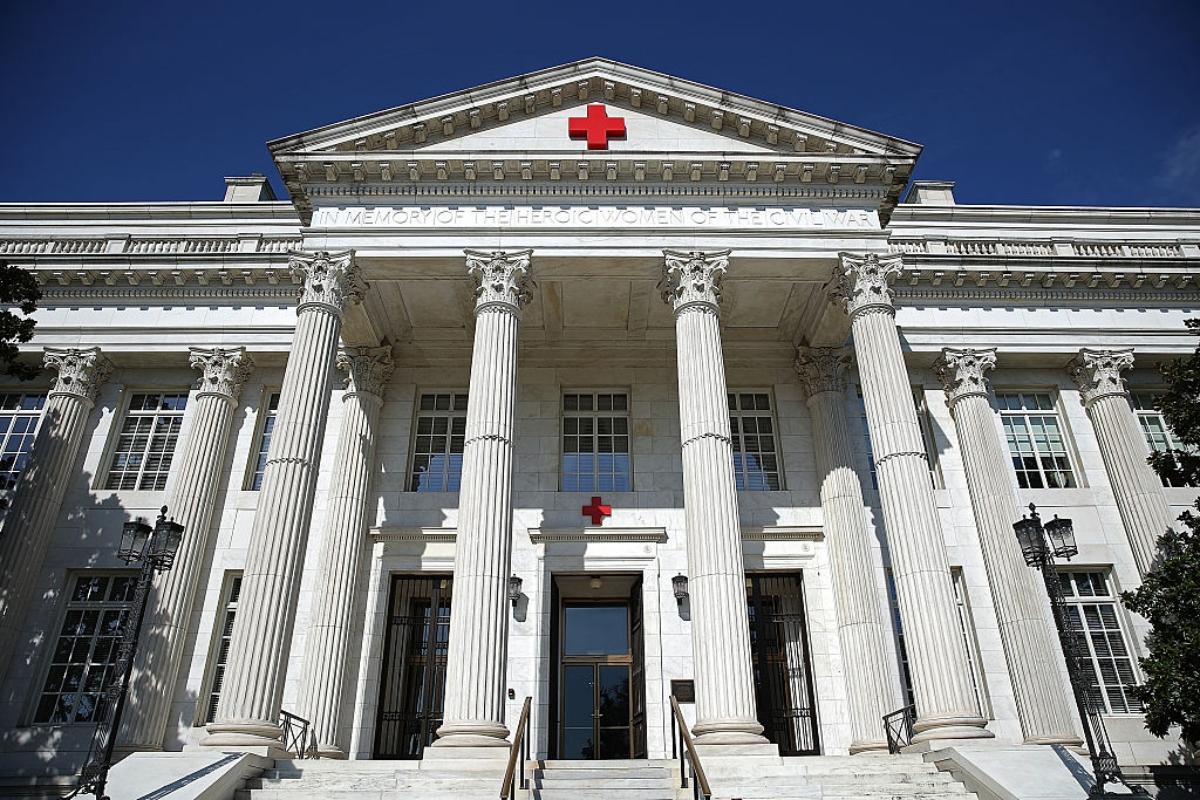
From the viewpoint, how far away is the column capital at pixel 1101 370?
2034 centimetres

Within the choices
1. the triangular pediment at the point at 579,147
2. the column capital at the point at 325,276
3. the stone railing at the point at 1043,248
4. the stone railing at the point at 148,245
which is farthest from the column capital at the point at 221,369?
the stone railing at the point at 1043,248

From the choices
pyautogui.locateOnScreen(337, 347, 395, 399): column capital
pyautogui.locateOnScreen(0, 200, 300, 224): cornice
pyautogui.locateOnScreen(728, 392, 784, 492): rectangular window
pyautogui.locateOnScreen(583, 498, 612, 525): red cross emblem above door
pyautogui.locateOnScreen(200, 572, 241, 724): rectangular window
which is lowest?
pyautogui.locateOnScreen(200, 572, 241, 724): rectangular window

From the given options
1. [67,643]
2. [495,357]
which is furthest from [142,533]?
[67,643]

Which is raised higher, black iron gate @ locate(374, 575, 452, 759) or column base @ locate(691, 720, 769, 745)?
black iron gate @ locate(374, 575, 452, 759)

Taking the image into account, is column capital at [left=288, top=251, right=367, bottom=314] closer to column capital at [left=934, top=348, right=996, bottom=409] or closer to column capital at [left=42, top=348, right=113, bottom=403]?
column capital at [left=42, top=348, right=113, bottom=403]

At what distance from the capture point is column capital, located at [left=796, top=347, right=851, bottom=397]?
20.1 meters

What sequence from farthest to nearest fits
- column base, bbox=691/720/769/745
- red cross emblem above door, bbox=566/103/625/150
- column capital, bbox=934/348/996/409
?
column capital, bbox=934/348/996/409 → red cross emblem above door, bbox=566/103/625/150 → column base, bbox=691/720/769/745

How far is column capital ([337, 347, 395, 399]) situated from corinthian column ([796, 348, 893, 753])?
1042cm

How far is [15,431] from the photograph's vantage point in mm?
20234

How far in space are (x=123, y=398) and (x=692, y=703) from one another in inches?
625

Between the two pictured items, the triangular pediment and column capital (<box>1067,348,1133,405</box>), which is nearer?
the triangular pediment

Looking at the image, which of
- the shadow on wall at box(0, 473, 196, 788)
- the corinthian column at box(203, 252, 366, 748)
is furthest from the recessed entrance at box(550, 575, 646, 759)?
the shadow on wall at box(0, 473, 196, 788)

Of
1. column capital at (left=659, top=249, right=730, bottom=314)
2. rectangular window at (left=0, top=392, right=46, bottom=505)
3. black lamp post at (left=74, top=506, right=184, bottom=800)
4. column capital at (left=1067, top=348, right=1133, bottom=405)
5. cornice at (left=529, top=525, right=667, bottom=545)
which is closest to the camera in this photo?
black lamp post at (left=74, top=506, right=184, bottom=800)

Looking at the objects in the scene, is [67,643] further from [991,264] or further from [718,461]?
[991,264]
